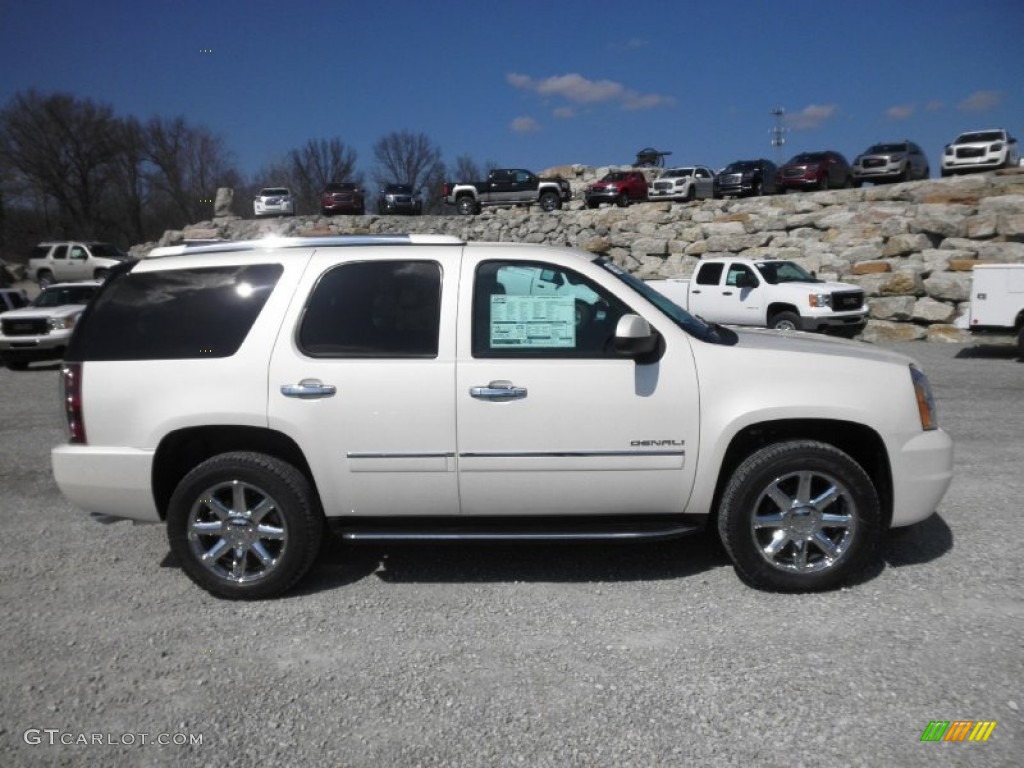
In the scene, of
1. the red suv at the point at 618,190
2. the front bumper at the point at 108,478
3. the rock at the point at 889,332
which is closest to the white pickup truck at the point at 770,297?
the rock at the point at 889,332

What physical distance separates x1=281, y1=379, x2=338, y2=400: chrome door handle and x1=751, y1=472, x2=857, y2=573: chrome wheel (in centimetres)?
224

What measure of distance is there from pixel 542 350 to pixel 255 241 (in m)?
1.77

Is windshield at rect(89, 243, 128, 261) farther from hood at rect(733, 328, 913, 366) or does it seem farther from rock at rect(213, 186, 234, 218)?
hood at rect(733, 328, 913, 366)

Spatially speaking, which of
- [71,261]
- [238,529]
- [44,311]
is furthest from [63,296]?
[71,261]

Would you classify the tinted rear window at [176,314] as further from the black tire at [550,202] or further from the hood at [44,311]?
the black tire at [550,202]

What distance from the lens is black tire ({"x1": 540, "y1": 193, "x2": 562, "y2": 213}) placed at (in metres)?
32.9

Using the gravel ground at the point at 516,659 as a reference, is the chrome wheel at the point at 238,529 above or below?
above

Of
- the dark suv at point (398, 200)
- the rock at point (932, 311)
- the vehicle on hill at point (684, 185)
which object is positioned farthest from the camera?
the dark suv at point (398, 200)

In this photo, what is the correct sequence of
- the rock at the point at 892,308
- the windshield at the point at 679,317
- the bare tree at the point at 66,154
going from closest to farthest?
1. the windshield at the point at 679,317
2. the rock at the point at 892,308
3. the bare tree at the point at 66,154

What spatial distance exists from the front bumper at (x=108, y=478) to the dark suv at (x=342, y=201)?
31.9 meters

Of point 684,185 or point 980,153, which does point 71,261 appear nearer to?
point 684,185

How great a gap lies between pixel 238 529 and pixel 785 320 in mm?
14237

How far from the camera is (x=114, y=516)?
13.8 feet

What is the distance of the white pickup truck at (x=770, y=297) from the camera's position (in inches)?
627
